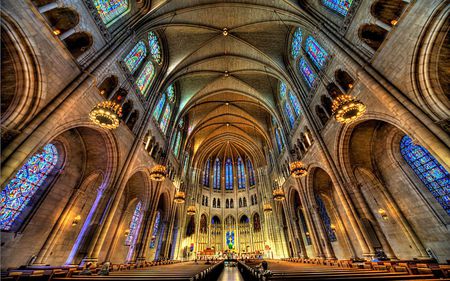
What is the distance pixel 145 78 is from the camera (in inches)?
529

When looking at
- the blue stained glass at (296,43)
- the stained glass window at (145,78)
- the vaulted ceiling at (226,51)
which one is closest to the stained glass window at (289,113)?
the vaulted ceiling at (226,51)

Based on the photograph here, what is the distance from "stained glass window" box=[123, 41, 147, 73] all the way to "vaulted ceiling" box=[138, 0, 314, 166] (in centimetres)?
149

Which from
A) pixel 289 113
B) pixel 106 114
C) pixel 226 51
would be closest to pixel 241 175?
pixel 289 113

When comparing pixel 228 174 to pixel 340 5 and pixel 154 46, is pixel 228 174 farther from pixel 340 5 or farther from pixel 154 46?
pixel 340 5

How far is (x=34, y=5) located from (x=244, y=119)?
22.6m

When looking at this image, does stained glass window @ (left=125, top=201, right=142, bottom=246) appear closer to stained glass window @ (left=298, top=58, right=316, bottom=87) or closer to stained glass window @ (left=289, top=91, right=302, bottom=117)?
stained glass window @ (left=289, top=91, right=302, bottom=117)

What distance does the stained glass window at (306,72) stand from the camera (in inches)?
507

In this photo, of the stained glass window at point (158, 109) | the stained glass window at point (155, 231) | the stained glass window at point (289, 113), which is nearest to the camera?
the stained glass window at point (158, 109)

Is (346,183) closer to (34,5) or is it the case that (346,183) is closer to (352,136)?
(352,136)

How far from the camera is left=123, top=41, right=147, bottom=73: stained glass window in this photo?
11.2m

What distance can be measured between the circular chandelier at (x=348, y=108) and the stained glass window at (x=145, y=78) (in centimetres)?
1223

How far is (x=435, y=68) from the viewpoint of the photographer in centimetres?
596

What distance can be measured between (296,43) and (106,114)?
14938 millimetres

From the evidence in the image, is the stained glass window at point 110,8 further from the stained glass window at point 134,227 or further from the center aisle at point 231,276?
the center aisle at point 231,276
